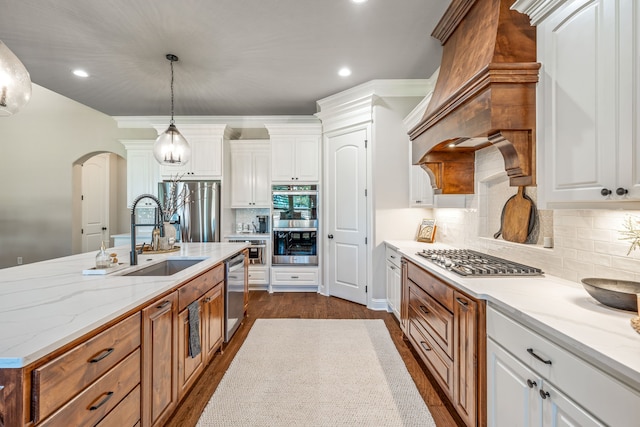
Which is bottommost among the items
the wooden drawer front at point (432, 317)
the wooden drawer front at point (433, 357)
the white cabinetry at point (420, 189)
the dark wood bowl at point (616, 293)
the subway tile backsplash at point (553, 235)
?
the wooden drawer front at point (433, 357)

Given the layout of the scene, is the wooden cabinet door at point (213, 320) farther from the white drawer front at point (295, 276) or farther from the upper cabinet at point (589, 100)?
the upper cabinet at point (589, 100)

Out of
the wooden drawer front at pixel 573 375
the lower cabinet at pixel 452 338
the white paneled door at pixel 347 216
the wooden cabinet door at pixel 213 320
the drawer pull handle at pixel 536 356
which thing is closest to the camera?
the wooden drawer front at pixel 573 375

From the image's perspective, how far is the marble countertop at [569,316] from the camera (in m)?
0.87

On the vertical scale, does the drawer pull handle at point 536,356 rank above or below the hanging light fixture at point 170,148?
below

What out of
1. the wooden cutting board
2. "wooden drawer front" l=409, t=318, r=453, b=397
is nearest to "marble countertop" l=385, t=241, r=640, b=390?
the wooden cutting board

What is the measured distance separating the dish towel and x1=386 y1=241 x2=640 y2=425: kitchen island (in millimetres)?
1702

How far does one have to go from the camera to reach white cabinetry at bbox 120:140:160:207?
16.3ft

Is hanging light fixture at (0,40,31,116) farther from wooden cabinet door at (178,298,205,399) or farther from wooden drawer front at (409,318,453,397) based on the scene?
wooden drawer front at (409,318,453,397)

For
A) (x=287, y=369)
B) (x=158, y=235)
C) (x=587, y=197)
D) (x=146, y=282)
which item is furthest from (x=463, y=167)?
(x=158, y=235)

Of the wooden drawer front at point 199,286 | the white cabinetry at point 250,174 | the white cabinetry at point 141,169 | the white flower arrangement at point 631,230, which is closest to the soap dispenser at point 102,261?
the wooden drawer front at point 199,286

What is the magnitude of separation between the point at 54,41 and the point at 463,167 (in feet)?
13.4

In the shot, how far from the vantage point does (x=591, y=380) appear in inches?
36.8

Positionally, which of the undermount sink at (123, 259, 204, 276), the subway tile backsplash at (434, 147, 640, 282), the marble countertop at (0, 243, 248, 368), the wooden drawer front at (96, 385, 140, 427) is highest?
the subway tile backsplash at (434, 147, 640, 282)

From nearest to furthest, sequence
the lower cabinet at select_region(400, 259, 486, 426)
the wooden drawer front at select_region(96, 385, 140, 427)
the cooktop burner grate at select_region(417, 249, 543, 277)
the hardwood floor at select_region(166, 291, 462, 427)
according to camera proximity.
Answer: the wooden drawer front at select_region(96, 385, 140, 427) → the lower cabinet at select_region(400, 259, 486, 426) → the cooktop burner grate at select_region(417, 249, 543, 277) → the hardwood floor at select_region(166, 291, 462, 427)
